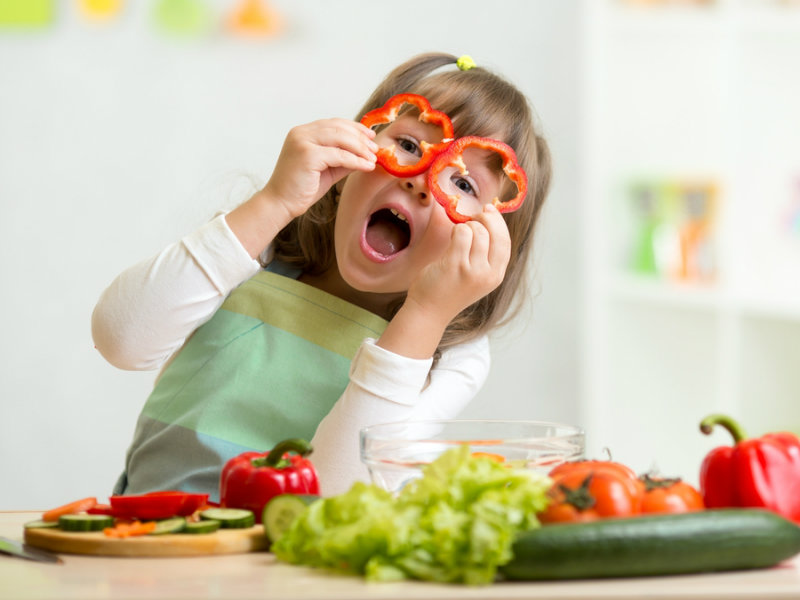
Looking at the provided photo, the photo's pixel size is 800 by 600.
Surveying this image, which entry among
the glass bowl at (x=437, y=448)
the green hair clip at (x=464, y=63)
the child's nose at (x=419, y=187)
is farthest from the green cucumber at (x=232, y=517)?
the green hair clip at (x=464, y=63)

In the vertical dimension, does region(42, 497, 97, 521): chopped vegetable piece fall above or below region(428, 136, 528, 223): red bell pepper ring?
below

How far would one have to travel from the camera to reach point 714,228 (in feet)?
9.93

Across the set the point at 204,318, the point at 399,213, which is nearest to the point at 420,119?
the point at 399,213

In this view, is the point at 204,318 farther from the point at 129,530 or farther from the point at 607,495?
the point at 607,495

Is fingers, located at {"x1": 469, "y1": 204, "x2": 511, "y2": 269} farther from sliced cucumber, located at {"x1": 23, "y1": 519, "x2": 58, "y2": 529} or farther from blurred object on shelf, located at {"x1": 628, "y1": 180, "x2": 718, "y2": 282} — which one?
blurred object on shelf, located at {"x1": 628, "y1": 180, "x2": 718, "y2": 282}

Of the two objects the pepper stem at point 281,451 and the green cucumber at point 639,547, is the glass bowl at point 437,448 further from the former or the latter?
the green cucumber at point 639,547

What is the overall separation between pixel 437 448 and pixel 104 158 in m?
2.34

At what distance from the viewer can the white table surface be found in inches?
27.5

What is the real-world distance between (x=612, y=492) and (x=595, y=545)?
0.29 feet

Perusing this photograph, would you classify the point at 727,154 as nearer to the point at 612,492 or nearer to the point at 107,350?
the point at 107,350

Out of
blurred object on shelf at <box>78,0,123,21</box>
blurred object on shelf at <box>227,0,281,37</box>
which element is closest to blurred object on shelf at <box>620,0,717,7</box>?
blurred object on shelf at <box>227,0,281,37</box>

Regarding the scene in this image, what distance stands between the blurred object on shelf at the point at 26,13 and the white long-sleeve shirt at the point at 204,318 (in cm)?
183

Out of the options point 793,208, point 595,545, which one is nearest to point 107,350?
point 595,545

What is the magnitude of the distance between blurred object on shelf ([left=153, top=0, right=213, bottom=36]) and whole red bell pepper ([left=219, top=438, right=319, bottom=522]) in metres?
2.27
